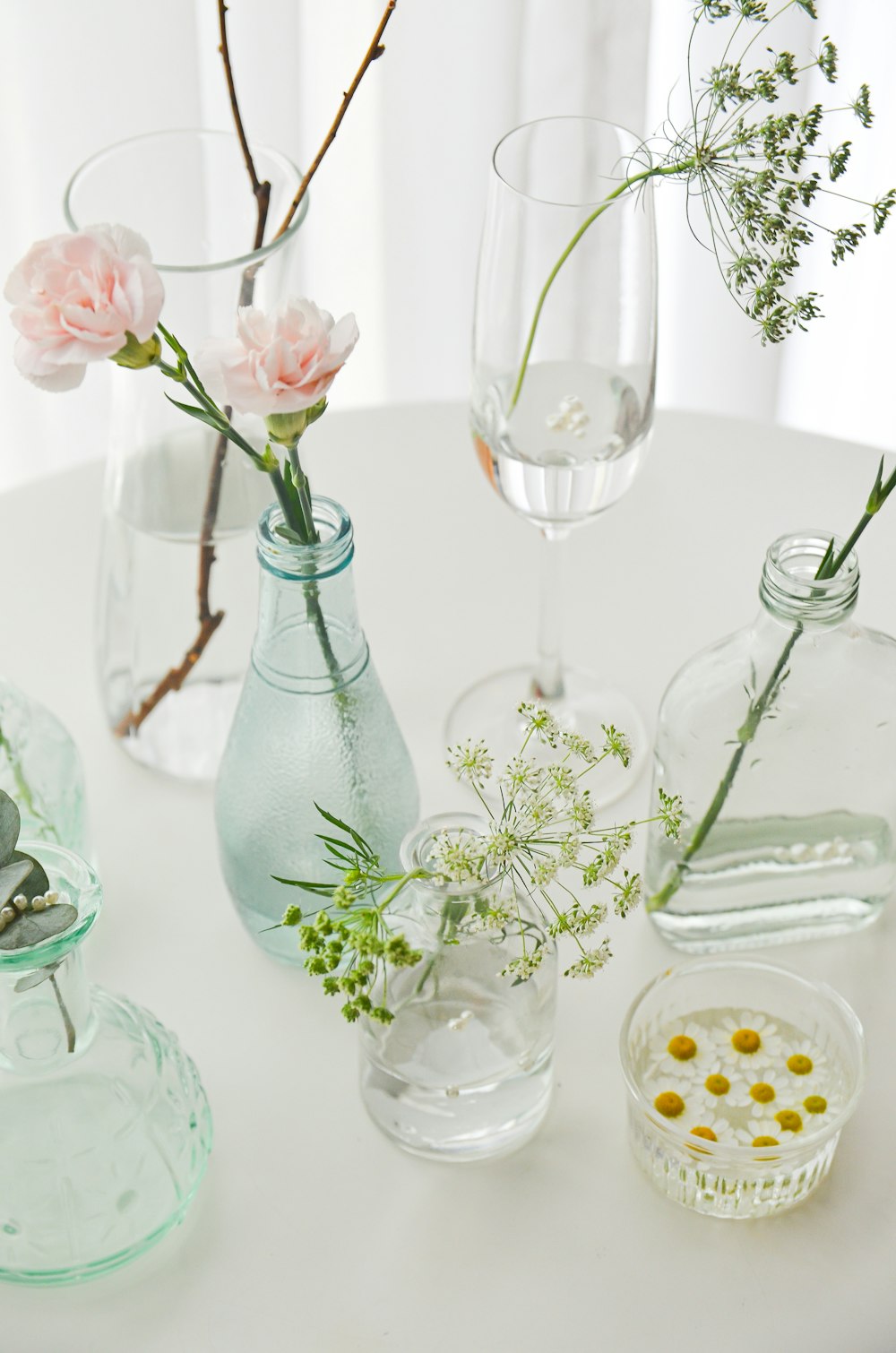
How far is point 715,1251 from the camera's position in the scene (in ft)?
2.19

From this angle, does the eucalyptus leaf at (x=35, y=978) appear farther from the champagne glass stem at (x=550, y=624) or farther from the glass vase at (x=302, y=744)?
the champagne glass stem at (x=550, y=624)

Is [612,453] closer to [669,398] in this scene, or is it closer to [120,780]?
[120,780]

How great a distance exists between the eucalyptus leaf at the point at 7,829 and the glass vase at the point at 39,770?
0.17 metres

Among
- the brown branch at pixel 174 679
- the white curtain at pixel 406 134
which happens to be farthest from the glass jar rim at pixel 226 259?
the white curtain at pixel 406 134

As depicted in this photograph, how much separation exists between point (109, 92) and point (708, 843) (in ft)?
3.75

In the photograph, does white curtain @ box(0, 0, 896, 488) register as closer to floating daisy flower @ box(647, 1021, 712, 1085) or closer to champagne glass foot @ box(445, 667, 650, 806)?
champagne glass foot @ box(445, 667, 650, 806)

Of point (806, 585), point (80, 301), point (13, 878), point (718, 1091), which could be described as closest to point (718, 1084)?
point (718, 1091)

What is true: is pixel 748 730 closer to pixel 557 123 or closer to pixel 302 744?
pixel 302 744

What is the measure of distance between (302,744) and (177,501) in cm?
21

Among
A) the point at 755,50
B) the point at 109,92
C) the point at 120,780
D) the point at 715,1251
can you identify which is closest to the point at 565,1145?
the point at 715,1251

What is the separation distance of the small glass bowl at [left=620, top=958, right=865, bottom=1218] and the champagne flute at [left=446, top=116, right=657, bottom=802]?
0.62 ft

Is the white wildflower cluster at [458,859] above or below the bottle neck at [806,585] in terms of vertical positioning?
below

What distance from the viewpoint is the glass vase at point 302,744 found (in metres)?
0.67

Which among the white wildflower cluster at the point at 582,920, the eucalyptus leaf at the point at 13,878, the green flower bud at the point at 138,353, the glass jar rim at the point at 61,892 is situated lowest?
the glass jar rim at the point at 61,892
